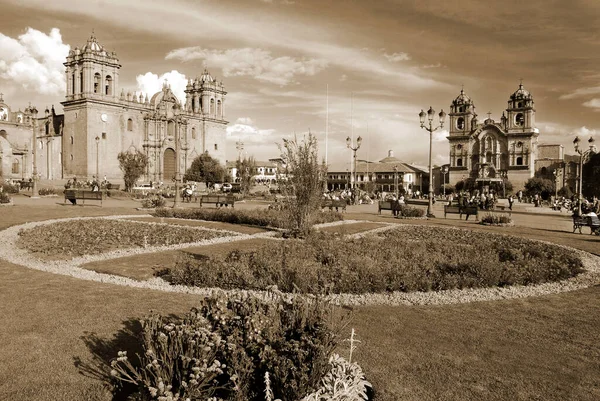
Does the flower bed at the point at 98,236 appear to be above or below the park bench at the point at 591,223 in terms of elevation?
below

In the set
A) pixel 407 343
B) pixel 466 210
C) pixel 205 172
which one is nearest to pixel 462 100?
pixel 205 172

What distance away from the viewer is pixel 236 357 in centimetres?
420

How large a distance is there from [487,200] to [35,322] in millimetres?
36019

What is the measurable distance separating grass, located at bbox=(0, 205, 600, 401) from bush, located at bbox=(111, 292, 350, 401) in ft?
2.90

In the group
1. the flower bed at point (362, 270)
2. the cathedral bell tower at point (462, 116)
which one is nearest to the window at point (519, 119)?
the cathedral bell tower at point (462, 116)

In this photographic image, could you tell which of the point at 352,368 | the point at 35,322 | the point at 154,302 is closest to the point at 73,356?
the point at 35,322

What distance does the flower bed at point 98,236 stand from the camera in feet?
41.8

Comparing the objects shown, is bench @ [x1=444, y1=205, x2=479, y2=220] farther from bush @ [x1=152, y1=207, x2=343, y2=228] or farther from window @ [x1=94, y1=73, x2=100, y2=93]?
window @ [x1=94, y1=73, x2=100, y2=93]

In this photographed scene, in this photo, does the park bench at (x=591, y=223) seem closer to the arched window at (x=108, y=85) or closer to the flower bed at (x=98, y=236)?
the flower bed at (x=98, y=236)

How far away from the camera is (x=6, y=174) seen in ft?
201

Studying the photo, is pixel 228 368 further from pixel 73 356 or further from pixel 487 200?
pixel 487 200

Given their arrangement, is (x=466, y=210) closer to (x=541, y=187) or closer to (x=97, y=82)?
(x=541, y=187)

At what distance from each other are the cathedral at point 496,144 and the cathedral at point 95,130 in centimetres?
5221

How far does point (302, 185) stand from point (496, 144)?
85.9 metres
